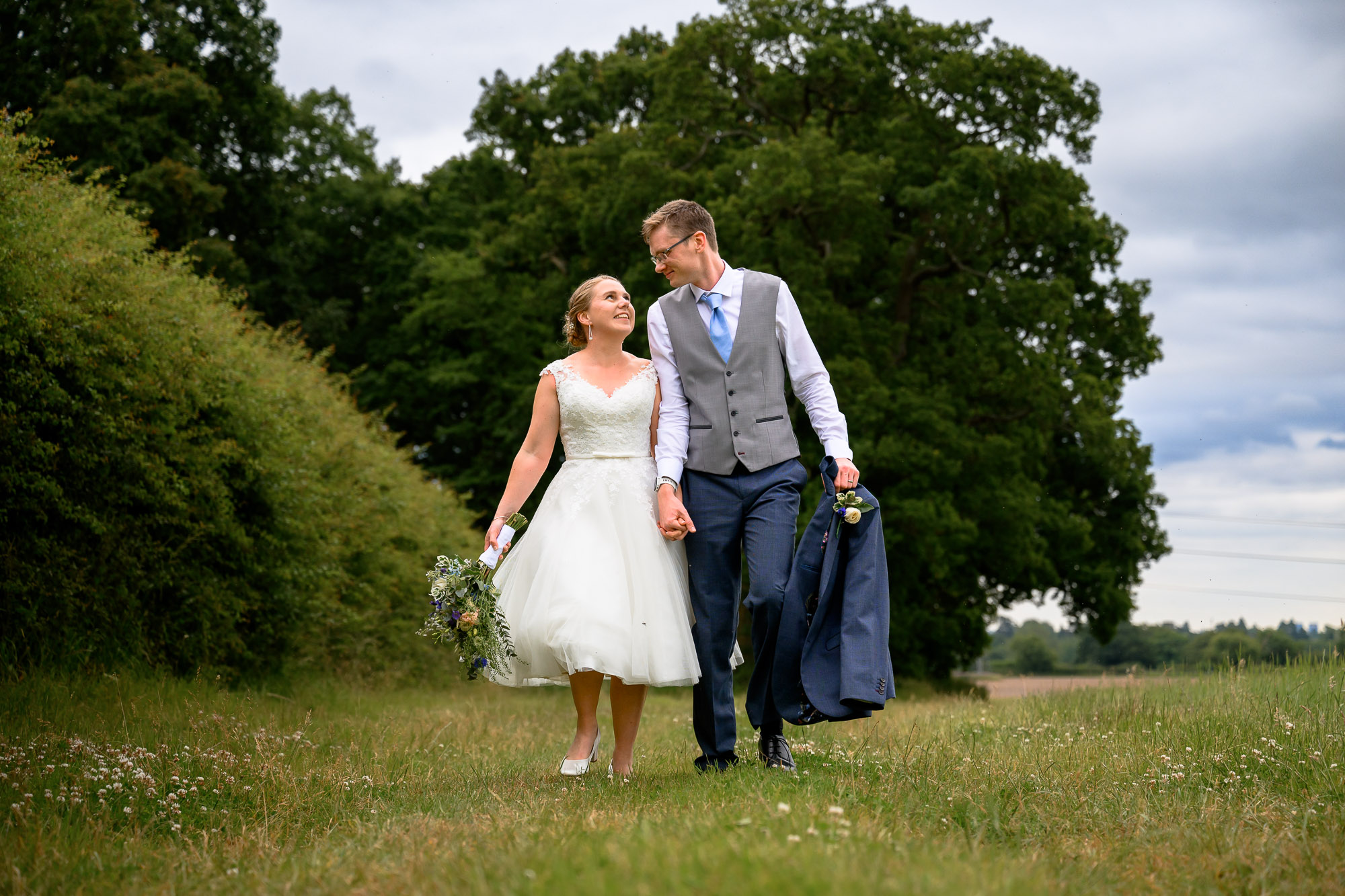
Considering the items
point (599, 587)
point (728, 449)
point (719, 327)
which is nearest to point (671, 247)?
point (719, 327)

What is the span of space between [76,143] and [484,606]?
60.3ft

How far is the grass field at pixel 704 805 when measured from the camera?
Answer: 283 centimetres

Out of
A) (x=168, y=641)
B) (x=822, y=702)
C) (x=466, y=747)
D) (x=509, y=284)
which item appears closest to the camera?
(x=822, y=702)

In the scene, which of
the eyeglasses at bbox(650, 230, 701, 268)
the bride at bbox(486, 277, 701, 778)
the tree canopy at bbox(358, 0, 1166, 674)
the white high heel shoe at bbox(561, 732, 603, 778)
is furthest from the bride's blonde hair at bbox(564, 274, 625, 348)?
the tree canopy at bbox(358, 0, 1166, 674)

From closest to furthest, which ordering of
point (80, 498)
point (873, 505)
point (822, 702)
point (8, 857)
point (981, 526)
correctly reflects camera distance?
point (8, 857), point (822, 702), point (873, 505), point (80, 498), point (981, 526)

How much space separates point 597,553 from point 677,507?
16.7 inches

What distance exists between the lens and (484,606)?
5199 millimetres

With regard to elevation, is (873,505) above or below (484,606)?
above

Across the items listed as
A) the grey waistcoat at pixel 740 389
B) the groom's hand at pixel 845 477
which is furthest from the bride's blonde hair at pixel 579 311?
the groom's hand at pixel 845 477

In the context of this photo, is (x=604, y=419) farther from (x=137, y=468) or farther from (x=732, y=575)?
(x=137, y=468)

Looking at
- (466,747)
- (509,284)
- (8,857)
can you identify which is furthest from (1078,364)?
(8,857)

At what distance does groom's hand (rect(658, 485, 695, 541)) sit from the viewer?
5121 mm

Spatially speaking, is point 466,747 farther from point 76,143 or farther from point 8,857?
point 76,143

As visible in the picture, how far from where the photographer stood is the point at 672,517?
16.8ft
